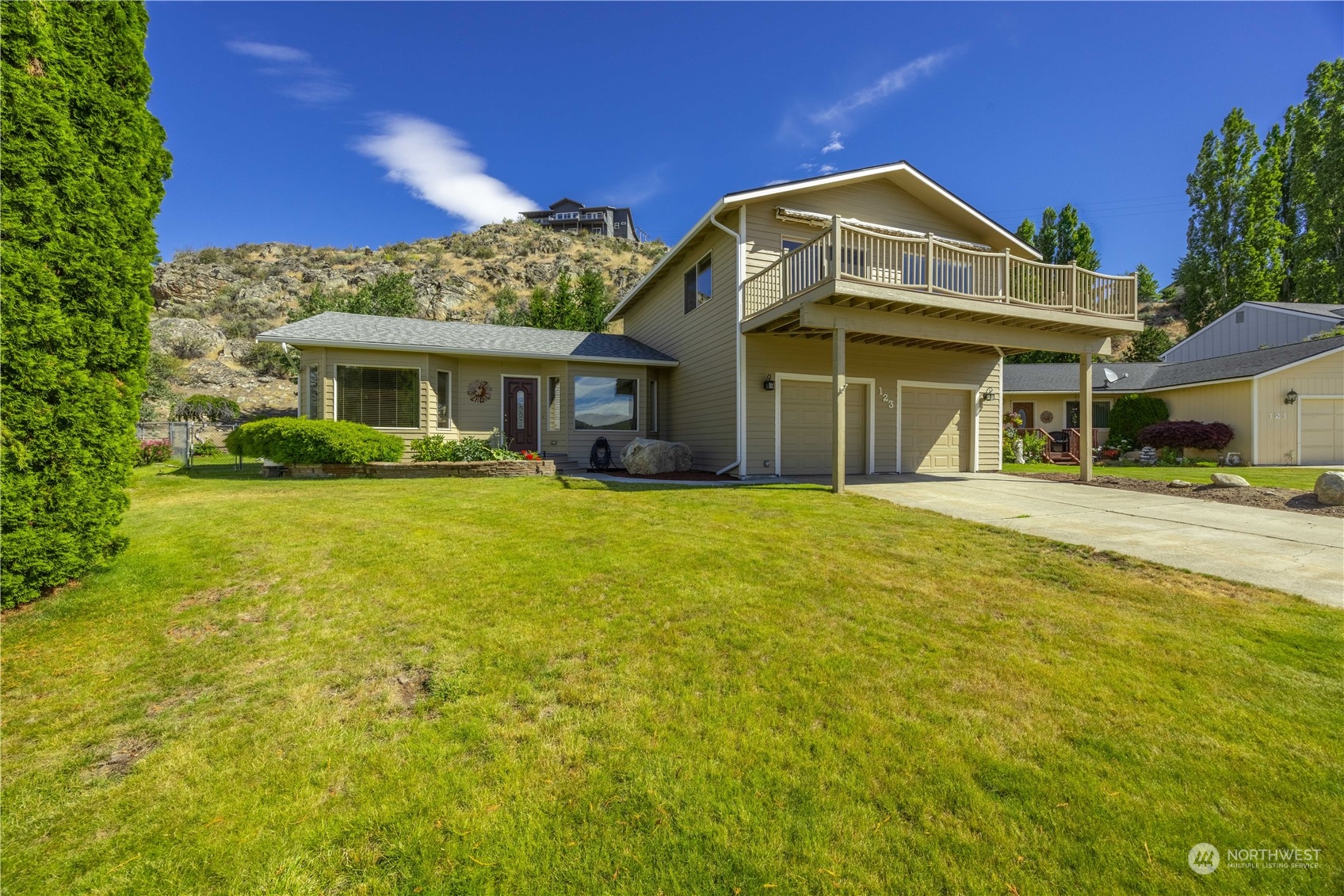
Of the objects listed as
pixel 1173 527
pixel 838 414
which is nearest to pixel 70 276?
pixel 838 414

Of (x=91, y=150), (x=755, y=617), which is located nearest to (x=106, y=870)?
(x=755, y=617)

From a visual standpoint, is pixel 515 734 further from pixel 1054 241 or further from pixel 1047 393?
pixel 1054 241

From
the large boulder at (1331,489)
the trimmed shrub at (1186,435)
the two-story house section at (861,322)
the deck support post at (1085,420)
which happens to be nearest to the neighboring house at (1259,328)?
the trimmed shrub at (1186,435)

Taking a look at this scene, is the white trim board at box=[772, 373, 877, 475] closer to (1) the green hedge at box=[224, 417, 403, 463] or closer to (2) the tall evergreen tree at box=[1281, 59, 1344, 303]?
(1) the green hedge at box=[224, 417, 403, 463]

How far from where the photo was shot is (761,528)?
5.42 metres

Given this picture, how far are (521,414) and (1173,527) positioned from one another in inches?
500

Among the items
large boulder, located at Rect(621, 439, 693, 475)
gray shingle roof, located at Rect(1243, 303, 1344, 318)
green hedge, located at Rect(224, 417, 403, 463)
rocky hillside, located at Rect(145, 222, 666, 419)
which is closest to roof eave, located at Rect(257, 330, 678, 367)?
green hedge, located at Rect(224, 417, 403, 463)

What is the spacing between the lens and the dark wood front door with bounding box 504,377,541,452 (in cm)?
1364

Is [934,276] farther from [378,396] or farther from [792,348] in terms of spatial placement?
[378,396]

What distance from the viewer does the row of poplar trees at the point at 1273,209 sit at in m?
24.6

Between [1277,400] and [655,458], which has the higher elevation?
[1277,400]

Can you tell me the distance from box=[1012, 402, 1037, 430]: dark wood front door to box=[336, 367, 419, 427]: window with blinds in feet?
76.6

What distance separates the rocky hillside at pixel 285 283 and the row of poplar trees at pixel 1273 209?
3710cm

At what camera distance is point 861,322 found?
28.2 feet
